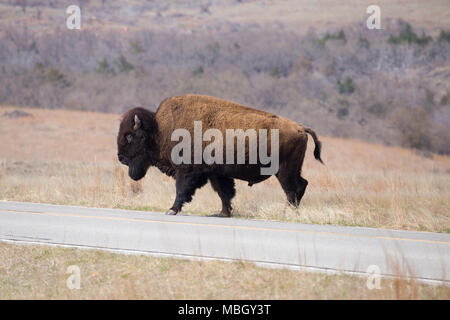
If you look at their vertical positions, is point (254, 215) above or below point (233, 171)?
below

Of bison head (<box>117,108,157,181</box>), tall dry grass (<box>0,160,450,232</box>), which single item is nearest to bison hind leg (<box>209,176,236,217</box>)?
tall dry grass (<box>0,160,450,232</box>)

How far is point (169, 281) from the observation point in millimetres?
8008

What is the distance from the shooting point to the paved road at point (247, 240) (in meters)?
8.70

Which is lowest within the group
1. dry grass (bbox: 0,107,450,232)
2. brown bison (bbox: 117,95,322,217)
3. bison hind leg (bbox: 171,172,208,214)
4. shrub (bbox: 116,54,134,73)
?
→ dry grass (bbox: 0,107,450,232)

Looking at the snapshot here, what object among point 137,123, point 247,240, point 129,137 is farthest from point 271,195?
point 247,240

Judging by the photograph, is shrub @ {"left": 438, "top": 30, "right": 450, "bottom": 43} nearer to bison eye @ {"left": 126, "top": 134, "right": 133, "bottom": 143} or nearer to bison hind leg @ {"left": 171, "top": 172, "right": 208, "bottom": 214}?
bison eye @ {"left": 126, "top": 134, "right": 133, "bottom": 143}

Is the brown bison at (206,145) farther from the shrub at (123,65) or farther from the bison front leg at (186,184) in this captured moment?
the shrub at (123,65)

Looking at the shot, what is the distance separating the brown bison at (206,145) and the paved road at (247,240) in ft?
2.87

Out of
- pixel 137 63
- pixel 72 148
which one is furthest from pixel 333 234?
pixel 137 63

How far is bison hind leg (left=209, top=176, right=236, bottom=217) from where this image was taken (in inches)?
537

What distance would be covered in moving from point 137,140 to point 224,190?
1963 millimetres
